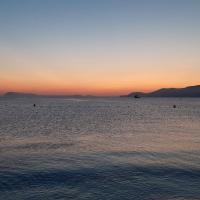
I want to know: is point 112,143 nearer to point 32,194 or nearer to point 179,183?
point 179,183

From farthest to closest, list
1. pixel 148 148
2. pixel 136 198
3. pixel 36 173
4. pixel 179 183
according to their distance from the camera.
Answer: pixel 148 148 < pixel 36 173 < pixel 179 183 < pixel 136 198

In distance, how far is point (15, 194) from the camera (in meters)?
18.2

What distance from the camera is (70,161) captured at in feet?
90.4

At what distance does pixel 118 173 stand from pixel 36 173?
284 inches

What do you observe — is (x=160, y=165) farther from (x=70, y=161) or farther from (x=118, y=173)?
(x=70, y=161)

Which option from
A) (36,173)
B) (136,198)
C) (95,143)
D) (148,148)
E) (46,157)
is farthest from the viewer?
(95,143)

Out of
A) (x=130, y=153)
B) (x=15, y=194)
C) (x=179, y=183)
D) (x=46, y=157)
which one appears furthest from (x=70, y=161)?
(x=179, y=183)

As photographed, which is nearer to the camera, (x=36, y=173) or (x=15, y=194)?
(x=15, y=194)

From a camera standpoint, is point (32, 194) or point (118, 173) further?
point (118, 173)

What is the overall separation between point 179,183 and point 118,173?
5271 millimetres

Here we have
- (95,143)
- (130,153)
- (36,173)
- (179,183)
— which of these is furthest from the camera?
(95,143)

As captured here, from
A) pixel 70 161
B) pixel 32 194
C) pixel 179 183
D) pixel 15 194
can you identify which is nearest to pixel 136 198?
pixel 179 183

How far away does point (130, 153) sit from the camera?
3125 centimetres

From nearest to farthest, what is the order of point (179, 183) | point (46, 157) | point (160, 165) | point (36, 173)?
point (179, 183) < point (36, 173) < point (160, 165) < point (46, 157)
